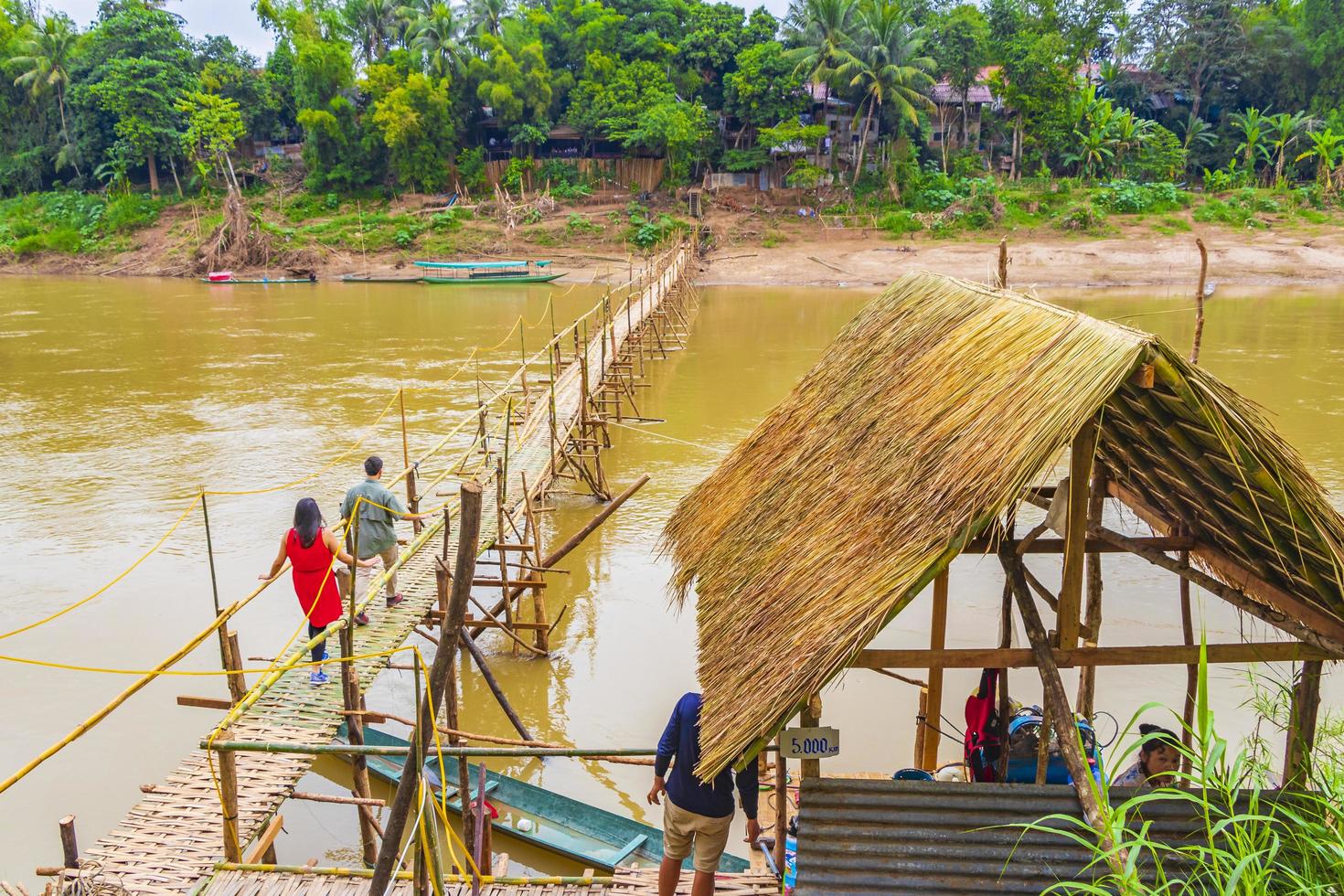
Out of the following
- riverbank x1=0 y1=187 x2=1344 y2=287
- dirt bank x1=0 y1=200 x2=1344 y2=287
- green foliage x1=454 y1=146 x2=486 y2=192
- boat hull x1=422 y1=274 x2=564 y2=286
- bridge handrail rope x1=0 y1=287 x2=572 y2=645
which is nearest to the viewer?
bridge handrail rope x1=0 y1=287 x2=572 y2=645

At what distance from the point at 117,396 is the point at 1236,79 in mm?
39854

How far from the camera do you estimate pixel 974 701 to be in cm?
495

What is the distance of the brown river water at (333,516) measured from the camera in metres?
7.04

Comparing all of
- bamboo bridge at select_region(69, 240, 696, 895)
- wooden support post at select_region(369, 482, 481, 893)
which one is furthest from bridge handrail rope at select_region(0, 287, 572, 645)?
wooden support post at select_region(369, 482, 481, 893)

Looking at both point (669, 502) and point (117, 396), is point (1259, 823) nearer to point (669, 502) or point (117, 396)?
point (669, 502)

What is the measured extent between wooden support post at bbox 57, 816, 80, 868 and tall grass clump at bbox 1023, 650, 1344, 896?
3.96 meters

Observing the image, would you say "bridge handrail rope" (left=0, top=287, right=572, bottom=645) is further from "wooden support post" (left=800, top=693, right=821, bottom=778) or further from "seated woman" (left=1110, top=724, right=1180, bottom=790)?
"seated woman" (left=1110, top=724, right=1180, bottom=790)

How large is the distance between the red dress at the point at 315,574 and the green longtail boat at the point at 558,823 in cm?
105

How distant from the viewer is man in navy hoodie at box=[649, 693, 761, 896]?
3.98m

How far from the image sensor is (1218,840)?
3688 millimetres

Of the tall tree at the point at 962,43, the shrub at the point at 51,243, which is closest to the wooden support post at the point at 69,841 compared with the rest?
the tall tree at the point at 962,43

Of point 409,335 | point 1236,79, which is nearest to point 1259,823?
point 409,335

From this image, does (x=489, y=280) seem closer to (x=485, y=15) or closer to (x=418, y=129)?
(x=418, y=129)

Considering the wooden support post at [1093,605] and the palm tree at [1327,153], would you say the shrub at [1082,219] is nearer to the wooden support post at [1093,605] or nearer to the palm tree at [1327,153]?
the palm tree at [1327,153]
